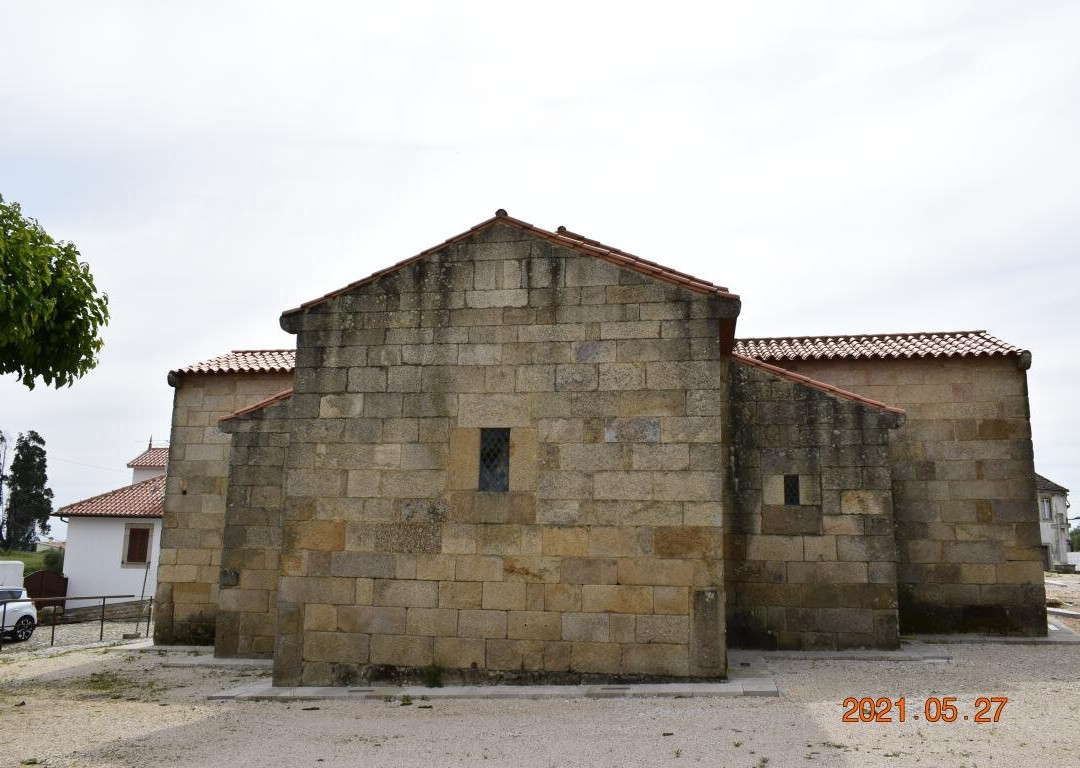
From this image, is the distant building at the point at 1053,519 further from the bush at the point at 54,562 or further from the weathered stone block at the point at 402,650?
the bush at the point at 54,562

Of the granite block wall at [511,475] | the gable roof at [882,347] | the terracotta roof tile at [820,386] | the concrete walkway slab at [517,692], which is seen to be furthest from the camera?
the gable roof at [882,347]

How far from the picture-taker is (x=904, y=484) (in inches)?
559

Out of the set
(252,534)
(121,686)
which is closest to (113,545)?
(252,534)

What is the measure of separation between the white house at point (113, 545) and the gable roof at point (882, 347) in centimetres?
→ 2367

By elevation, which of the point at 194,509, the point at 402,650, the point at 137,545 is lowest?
the point at 402,650

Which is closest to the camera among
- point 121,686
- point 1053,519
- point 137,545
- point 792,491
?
point 121,686

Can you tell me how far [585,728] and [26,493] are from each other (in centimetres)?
5745

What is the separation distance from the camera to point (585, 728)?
25.3 ft

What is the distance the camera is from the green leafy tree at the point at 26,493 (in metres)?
53.8

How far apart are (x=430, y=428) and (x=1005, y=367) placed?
9.87 meters

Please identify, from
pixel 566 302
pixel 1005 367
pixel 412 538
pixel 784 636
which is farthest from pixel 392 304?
pixel 1005 367

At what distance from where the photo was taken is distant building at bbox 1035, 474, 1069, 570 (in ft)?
153

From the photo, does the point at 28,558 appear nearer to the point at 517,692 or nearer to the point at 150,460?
the point at 150,460

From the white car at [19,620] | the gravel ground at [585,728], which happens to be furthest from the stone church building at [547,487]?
the white car at [19,620]
